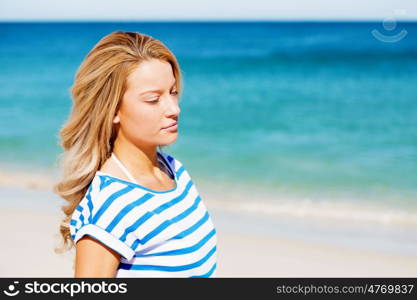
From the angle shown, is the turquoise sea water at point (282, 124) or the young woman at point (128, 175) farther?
the turquoise sea water at point (282, 124)

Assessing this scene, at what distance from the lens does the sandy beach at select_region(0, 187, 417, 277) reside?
6.12m

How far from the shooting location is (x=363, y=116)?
54.7ft

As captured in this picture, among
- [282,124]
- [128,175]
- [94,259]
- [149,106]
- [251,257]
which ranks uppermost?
[282,124]

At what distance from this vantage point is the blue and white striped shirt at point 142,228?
2.18 meters

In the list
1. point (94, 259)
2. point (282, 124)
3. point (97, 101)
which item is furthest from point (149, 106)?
point (282, 124)

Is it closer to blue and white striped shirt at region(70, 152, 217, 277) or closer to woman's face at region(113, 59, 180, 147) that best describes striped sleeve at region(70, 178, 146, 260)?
blue and white striped shirt at region(70, 152, 217, 277)

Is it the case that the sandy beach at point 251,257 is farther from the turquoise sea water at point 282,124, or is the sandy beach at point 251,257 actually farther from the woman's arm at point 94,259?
the woman's arm at point 94,259

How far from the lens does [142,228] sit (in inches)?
87.7

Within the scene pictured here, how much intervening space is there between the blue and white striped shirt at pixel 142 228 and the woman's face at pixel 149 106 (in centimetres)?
20

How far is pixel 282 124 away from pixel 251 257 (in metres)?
9.36

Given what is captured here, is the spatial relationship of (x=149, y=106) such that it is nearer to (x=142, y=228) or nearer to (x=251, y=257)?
(x=142, y=228)

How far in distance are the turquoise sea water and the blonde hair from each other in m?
5.79

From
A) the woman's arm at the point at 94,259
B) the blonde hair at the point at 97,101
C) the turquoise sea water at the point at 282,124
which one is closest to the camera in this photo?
the woman's arm at the point at 94,259

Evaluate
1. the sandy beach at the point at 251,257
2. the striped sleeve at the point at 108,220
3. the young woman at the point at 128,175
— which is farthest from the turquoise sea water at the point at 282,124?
the striped sleeve at the point at 108,220
